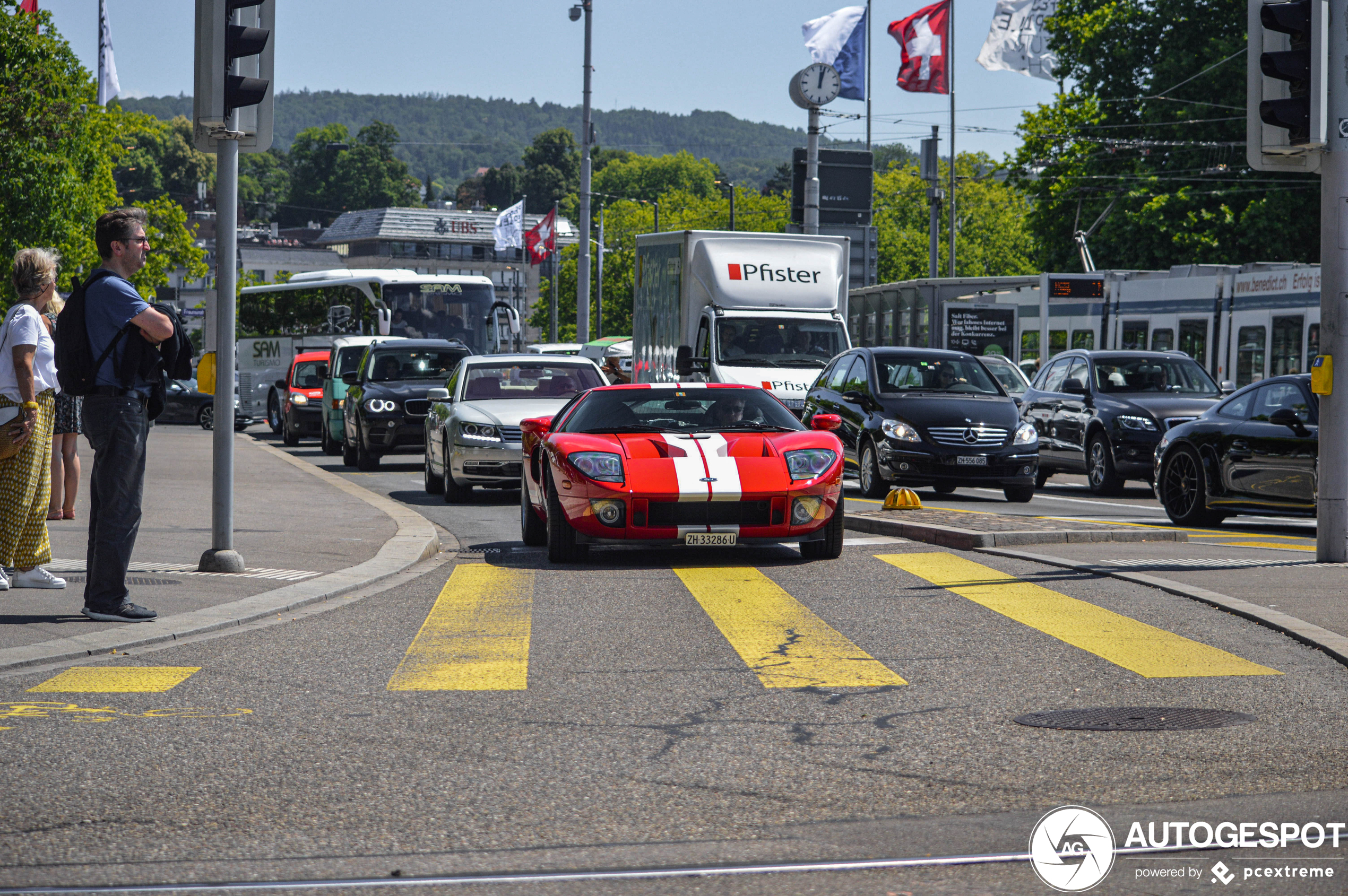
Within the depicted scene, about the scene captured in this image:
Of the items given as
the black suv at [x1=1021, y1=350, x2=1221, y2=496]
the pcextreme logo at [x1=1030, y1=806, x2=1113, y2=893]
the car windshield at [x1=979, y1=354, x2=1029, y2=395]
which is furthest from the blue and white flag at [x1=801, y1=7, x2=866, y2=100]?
the pcextreme logo at [x1=1030, y1=806, x2=1113, y2=893]

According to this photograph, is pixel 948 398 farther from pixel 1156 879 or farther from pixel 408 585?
pixel 1156 879

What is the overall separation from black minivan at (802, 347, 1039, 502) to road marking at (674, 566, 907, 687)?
7.45 metres

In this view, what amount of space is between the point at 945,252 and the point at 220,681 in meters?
91.3

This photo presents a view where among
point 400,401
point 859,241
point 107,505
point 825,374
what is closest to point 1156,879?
point 107,505

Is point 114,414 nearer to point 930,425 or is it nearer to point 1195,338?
point 930,425

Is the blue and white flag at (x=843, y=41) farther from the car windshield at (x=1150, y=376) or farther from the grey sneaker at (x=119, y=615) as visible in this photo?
the grey sneaker at (x=119, y=615)

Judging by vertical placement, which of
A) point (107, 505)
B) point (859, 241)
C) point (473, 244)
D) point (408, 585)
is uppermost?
point (473, 244)

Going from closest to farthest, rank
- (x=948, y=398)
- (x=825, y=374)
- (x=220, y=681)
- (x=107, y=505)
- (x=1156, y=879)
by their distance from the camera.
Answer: (x=1156, y=879), (x=220, y=681), (x=107, y=505), (x=948, y=398), (x=825, y=374)

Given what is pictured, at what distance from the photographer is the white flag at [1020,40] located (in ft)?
153

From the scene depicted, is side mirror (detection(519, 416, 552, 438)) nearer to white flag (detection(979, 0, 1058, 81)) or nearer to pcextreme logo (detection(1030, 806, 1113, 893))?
pcextreme logo (detection(1030, 806, 1113, 893))

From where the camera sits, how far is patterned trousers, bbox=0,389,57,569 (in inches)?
345

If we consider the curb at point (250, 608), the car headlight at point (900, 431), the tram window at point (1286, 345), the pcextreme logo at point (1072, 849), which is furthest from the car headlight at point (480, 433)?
the tram window at point (1286, 345)

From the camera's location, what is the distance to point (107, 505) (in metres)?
7.82

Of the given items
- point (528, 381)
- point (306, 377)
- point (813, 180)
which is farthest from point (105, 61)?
point (528, 381)
